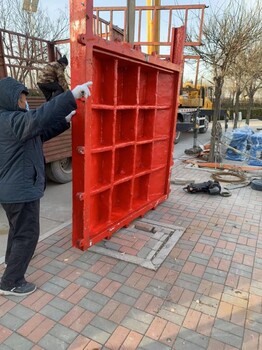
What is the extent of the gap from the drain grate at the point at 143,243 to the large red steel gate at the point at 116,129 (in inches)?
4.9

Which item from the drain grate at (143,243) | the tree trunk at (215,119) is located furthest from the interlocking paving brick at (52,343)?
the tree trunk at (215,119)

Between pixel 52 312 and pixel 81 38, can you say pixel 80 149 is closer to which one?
pixel 81 38

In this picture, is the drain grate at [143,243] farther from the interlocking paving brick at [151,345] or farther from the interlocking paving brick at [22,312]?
the interlocking paving brick at [22,312]

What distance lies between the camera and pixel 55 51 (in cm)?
605

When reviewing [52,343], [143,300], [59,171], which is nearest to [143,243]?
[143,300]

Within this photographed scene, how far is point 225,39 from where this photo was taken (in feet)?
25.1

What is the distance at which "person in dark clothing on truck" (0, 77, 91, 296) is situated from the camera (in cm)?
214

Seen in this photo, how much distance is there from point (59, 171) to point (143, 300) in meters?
3.84

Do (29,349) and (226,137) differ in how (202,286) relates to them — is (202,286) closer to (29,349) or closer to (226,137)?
(29,349)

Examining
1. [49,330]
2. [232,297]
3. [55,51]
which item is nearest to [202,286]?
[232,297]

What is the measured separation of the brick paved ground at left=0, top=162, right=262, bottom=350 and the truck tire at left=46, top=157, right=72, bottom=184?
85.9 inches

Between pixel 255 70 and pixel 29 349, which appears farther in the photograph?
pixel 255 70

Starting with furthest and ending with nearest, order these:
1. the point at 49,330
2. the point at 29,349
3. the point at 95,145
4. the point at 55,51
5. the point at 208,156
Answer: the point at 208,156 → the point at 55,51 → the point at 95,145 → the point at 49,330 → the point at 29,349

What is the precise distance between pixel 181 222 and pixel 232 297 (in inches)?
64.1
